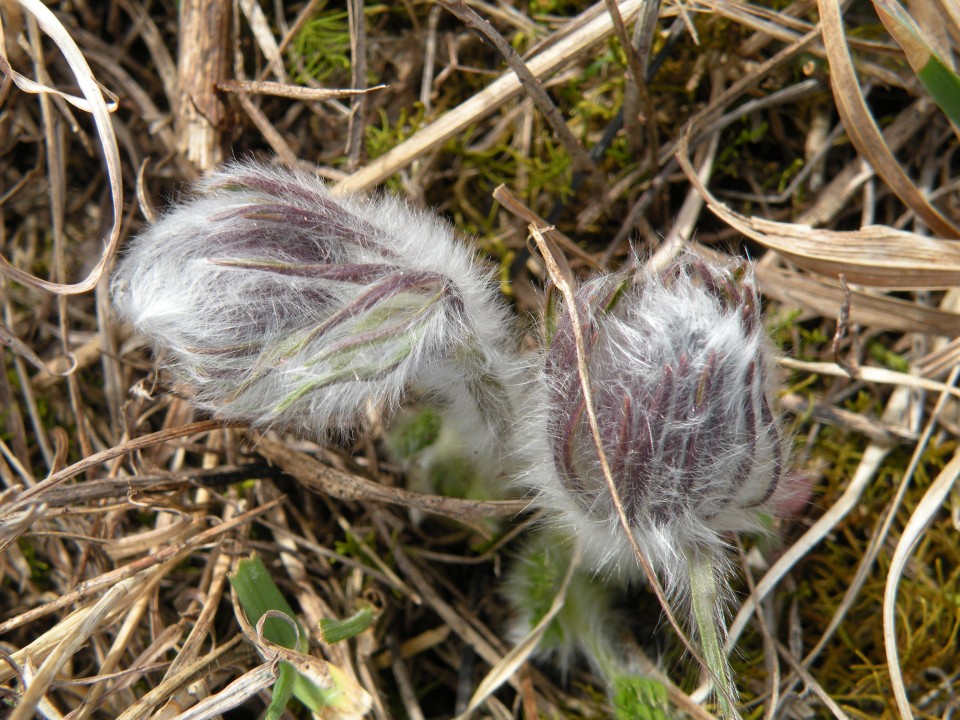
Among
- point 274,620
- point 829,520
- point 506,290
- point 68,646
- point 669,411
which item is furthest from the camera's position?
point 506,290

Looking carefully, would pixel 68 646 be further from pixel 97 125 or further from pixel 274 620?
pixel 97 125

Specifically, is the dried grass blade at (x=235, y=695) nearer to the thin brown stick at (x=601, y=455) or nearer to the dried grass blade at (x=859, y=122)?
the thin brown stick at (x=601, y=455)

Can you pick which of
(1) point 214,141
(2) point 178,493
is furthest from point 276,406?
(1) point 214,141

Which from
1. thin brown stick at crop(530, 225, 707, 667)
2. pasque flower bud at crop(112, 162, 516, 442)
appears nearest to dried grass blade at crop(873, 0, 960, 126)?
thin brown stick at crop(530, 225, 707, 667)

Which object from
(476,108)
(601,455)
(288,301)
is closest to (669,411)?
(601,455)

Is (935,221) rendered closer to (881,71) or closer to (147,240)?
(881,71)

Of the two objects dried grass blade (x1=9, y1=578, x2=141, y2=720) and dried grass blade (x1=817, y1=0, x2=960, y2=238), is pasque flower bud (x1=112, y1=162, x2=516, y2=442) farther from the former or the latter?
dried grass blade (x1=817, y1=0, x2=960, y2=238)
